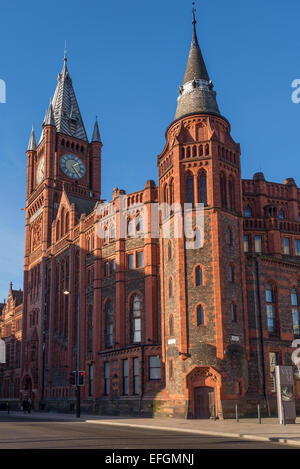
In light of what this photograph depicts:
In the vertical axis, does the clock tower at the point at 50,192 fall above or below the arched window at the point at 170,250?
above

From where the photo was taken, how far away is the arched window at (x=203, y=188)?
39353 mm

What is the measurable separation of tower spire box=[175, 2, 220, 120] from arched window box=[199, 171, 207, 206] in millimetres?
5698

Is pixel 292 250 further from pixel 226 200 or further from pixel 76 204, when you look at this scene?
pixel 76 204

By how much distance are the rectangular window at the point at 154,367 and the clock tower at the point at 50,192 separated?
24.7m

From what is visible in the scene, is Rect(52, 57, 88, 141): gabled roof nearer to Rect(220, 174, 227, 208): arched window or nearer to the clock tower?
the clock tower

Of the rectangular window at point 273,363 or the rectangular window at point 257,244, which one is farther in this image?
the rectangular window at point 257,244

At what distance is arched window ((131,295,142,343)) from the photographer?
4581cm

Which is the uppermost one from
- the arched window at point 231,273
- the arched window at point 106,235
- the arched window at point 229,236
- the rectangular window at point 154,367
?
the arched window at point 106,235

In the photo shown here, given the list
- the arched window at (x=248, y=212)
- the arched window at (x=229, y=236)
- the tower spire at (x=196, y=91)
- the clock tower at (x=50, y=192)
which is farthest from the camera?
the clock tower at (x=50, y=192)

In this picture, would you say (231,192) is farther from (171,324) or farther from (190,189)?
(171,324)

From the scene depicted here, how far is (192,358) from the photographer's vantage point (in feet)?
117

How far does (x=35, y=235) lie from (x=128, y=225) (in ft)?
104

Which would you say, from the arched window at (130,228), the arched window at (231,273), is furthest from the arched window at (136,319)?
the arched window at (231,273)

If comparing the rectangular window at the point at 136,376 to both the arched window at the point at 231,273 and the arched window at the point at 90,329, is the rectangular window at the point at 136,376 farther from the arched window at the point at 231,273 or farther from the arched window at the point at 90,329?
the arched window at the point at 231,273
